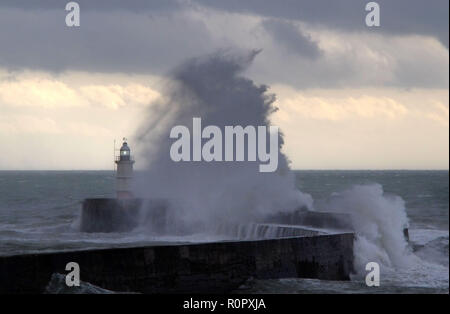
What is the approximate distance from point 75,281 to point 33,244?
9.22 metres

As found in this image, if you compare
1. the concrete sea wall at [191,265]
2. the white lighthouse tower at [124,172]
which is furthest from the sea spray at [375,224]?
the white lighthouse tower at [124,172]

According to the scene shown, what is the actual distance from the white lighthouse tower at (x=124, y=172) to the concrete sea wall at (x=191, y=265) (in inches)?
379

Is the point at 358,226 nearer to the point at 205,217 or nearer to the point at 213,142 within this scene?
the point at 205,217

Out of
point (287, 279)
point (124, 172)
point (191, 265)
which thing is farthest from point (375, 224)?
point (124, 172)

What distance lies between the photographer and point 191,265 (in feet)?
41.8

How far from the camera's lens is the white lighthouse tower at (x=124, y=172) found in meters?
23.0

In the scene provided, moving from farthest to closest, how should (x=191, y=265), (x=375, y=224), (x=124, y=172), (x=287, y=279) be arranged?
(x=124, y=172)
(x=375, y=224)
(x=287, y=279)
(x=191, y=265)

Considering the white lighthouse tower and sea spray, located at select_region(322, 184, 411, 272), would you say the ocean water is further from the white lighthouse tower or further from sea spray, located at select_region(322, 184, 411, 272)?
the white lighthouse tower

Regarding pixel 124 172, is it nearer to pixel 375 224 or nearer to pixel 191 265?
pixel 375 224

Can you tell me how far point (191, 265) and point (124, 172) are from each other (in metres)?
10.6

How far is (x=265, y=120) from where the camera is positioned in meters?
22.6

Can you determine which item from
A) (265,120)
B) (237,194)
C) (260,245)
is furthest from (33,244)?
(260,245)

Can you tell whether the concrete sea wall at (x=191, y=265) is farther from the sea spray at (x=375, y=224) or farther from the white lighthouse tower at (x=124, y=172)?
the white lighthouse tower at (x=124, y=172)

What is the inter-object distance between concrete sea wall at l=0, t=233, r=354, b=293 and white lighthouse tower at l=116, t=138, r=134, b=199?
31.5 ft
